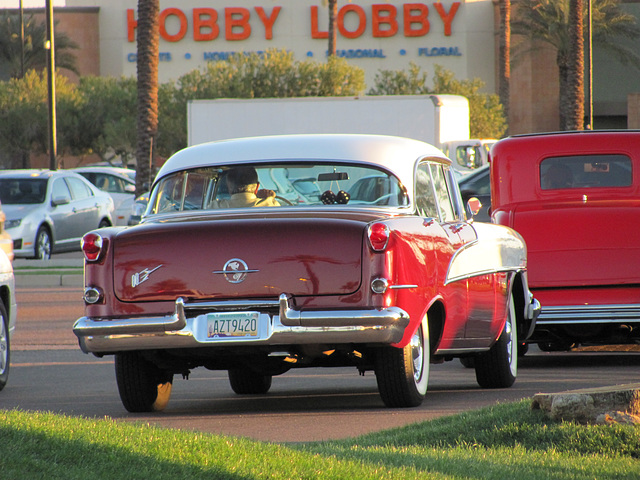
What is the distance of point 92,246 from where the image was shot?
24.6 feet

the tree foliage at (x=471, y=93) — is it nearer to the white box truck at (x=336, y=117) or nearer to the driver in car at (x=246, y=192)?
the white box truck at (x=336, y=117)

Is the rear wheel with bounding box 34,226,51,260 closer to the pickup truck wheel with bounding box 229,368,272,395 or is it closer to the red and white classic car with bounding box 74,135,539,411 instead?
the pickup truck wheel with bounding box 229,368,272,395

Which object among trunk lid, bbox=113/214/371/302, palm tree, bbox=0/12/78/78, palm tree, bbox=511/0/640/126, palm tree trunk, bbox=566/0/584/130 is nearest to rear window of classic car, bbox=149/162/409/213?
trunk lid, bbox=113/214/371/302

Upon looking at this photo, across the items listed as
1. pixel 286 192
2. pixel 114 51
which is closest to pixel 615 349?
pixel 286 192

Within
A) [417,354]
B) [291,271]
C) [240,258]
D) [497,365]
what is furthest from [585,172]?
[240,258]

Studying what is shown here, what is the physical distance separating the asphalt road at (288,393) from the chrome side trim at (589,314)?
42 centimetres

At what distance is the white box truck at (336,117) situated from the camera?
33.5 m

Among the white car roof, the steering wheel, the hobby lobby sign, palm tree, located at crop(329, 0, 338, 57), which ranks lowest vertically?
the steering wheel

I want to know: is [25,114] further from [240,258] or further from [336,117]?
[240,258]

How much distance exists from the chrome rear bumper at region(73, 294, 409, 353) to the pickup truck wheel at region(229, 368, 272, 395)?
6.30ft

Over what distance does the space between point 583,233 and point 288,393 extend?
294 centimetres

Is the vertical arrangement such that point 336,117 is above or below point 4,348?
above

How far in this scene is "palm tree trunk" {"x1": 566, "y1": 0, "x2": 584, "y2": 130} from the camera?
37.5 meters

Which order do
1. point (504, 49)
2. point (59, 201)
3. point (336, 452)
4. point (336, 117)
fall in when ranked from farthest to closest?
1. point (504, 49)
2. point (336, 117)
3. point (59, 201)
4. point (336, 452)
